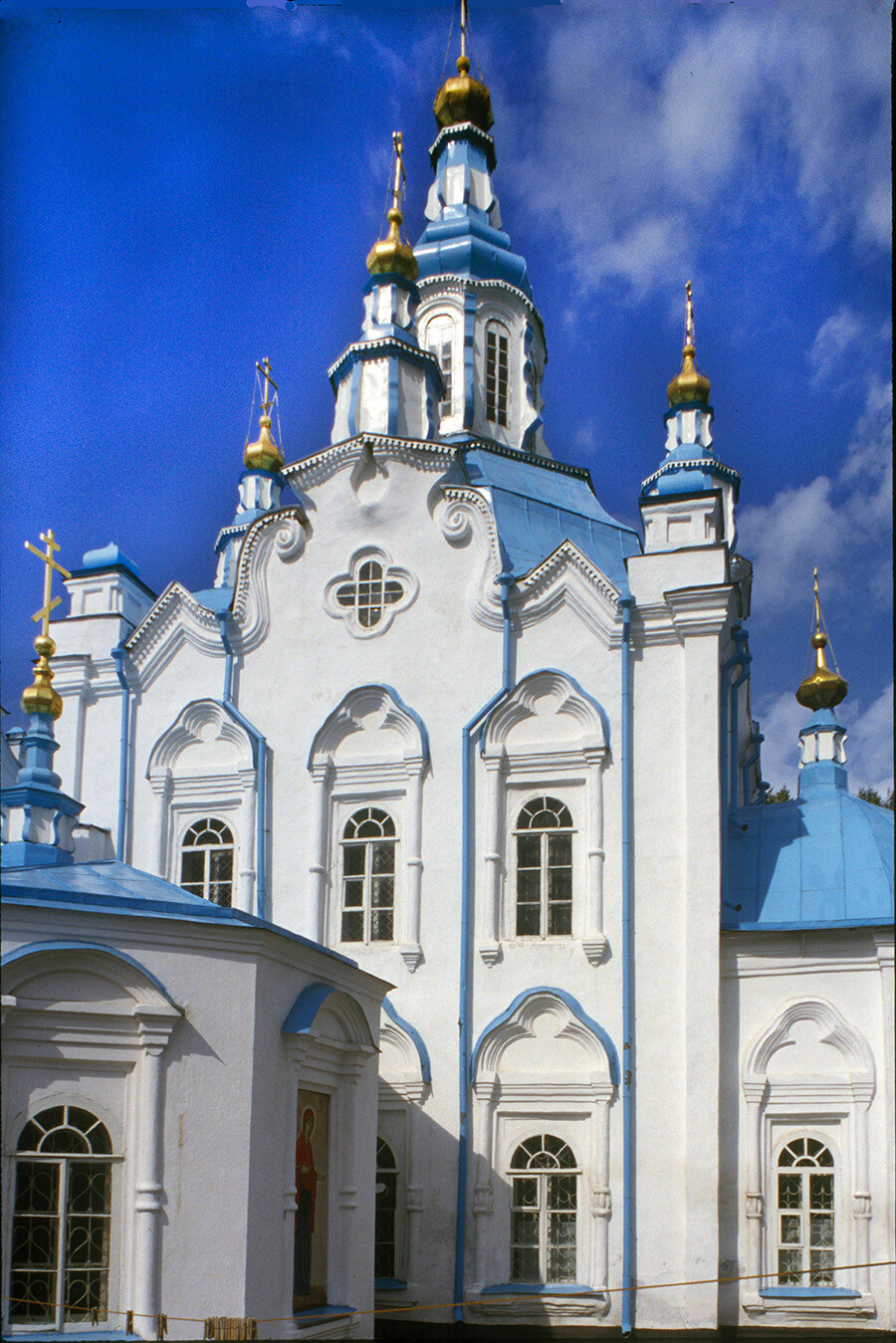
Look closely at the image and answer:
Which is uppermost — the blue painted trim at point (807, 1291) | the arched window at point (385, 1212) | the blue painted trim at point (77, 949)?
the blue painted trim at point (77, 949)

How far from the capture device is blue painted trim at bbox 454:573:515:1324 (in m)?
12.4

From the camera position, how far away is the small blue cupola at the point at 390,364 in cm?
1509

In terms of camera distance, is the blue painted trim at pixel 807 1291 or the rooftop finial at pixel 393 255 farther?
the rooftop finial at pixel 393 255

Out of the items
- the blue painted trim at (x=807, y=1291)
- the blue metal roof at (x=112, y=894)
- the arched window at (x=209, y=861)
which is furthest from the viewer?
the arched window at (x=209, y=861)

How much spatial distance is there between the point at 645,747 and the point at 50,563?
A: 548 cm

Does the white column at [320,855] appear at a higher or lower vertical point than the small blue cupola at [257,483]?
lower

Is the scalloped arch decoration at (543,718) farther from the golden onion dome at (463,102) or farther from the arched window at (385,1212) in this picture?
the golden onion dome at (463,102)

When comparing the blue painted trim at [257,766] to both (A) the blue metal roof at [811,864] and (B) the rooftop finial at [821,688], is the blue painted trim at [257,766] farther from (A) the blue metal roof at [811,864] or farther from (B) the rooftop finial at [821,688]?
(B) the rooftop finial at [821,688]

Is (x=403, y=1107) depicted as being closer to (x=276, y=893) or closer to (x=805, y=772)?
(x=276, y=893)

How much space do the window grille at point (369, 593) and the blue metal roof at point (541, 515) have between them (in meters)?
1.17

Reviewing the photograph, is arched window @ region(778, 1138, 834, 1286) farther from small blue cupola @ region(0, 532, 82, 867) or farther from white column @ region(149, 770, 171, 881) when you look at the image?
small blue cupola @ region(0, 532, 82, 867)

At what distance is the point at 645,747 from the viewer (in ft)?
42.6

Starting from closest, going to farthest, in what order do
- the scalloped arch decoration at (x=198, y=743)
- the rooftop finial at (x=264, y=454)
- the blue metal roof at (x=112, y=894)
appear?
1. the blue metal roof at (x=112, y=894)
2. the scalloped arch decoration at (x=198, y=743)
3. the rooftop finial at (x=264, y=454)

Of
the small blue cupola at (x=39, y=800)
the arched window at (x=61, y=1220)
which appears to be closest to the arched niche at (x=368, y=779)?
the small blue cupola at (x=39, y=800)
